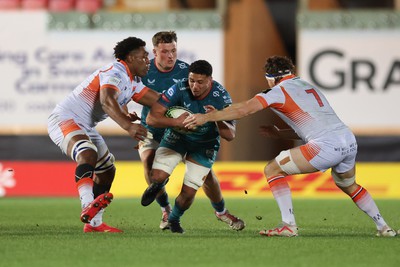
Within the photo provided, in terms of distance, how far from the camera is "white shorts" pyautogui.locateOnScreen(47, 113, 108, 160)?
9.95 m

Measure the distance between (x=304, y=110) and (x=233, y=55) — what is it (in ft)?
28.6

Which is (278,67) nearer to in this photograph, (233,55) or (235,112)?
(235,112)

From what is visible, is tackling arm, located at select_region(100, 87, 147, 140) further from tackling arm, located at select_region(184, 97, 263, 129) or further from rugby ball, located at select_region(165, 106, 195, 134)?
tackling arm, located at select_region(184, 97, 263, 129)

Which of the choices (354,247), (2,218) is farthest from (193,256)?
(2,218)

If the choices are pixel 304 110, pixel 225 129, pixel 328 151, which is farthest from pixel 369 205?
pixel 225 129

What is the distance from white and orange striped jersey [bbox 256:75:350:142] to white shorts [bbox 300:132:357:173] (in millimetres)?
72

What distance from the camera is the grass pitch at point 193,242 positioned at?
771 centimetres

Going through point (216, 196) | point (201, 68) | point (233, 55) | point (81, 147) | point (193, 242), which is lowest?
point (233, 55)

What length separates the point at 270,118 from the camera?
18.7 meters

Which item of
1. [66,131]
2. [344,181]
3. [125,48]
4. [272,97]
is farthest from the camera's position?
[125,48]

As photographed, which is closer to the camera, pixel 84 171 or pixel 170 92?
pixel 84 171

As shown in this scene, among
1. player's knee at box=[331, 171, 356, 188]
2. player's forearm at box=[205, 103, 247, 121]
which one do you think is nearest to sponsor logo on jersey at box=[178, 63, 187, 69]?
player's forearm at box=[205, 103, 247, 121]

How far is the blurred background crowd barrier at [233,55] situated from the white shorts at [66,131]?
7725 mm

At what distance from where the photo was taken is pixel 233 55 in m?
18.2
